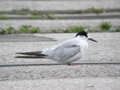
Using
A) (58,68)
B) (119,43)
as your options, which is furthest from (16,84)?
(119,43)

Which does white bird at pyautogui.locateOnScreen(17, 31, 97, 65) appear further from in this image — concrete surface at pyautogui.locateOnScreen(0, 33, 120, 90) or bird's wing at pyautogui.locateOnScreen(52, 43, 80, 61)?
concrete surface at pyautogui.locateOnScreen(0, 33, 120, 90)

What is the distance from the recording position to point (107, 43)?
973 centimetres

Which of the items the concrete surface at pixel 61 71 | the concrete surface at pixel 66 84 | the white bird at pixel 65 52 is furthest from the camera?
the white bird at pixel 65 52

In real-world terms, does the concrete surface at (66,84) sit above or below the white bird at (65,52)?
below

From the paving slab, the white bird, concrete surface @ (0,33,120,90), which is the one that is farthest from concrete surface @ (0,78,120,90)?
the white bird

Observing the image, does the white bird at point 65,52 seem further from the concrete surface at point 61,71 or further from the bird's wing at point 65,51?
the concrete surface at point 61,71

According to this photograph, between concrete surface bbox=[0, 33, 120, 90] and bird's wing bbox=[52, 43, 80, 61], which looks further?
bird's wing bbox=[52, 43, 80, 61]

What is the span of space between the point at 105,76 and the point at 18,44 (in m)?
3.70

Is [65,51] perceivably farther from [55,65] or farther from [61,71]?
[55,65]

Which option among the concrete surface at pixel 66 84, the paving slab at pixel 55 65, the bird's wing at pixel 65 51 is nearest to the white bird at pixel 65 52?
the bird's wing at pixel 65 51

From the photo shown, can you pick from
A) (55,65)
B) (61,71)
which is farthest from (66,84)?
(55,65)

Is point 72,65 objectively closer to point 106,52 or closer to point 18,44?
point 106,52

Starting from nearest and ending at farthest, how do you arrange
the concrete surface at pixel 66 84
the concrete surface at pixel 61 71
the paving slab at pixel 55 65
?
the concrete surface at pixel 66 84 < the concrete surface at pixel 61 71 < the paving slab at pixel 55 65

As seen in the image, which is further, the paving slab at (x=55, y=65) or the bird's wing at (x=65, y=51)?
the bird's wing at (x=65, y=51)
